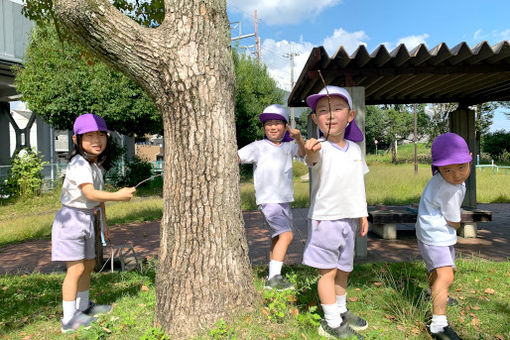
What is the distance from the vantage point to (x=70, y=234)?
111 inches

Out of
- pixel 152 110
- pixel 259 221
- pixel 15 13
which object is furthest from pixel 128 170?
pixel 259 221

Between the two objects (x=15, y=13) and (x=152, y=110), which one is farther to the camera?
(x=152, y=110)

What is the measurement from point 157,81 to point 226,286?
152cm

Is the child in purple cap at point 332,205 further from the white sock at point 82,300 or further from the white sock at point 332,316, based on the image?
the white sock at point 82,300

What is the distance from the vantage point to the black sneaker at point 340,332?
2.46 m

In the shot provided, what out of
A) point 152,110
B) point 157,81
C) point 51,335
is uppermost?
point 152,110

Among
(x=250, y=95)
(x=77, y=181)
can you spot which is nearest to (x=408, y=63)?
(x=77, y=181)

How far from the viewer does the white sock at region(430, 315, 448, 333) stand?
8.29 ft

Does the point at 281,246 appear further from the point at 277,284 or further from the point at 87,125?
the point at 87,125

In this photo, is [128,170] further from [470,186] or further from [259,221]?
[470,186]

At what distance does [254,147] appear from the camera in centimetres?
386

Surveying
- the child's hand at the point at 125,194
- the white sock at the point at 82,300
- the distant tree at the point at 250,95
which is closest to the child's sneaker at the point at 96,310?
the white sock at the point at 82,300

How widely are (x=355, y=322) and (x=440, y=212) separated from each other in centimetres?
102

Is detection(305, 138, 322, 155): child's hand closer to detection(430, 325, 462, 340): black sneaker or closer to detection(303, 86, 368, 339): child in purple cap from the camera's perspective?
detection(303, 86, 368, 339): child in purple cap
